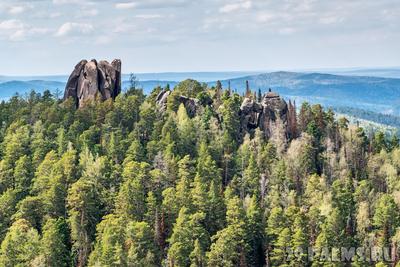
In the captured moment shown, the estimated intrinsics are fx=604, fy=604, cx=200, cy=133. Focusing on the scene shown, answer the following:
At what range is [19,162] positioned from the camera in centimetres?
11256

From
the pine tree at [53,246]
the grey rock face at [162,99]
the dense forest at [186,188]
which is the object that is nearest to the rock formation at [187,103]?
the grey rock face at [162,99]

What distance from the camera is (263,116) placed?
456 ft

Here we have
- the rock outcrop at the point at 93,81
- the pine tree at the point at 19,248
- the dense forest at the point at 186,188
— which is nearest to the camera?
the pine tree at the point at 19,248

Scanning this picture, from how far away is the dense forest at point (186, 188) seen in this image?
9425cm

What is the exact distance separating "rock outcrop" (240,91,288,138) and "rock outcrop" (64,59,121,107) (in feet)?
108

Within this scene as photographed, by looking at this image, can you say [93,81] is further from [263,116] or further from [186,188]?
[186,188]

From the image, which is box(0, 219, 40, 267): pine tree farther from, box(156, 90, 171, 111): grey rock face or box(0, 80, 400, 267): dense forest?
box(156, 90, 171, 111): grey rock face

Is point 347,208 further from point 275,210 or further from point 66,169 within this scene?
point 66,169

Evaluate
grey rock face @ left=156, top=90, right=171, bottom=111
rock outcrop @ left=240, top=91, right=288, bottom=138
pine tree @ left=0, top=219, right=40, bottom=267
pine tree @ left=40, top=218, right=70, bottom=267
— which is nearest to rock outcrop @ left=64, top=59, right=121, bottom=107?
grey rock face @ left=156, top=90, right=171, bottom=111

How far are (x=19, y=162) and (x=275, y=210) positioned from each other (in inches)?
1909

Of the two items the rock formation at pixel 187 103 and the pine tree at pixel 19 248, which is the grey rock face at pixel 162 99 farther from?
the pine tree at pixel 19 248

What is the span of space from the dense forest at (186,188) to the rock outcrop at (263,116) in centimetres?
179

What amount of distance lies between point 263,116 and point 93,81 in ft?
138

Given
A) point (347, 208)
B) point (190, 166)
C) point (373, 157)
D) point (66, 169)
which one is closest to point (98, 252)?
point (66, 169)
